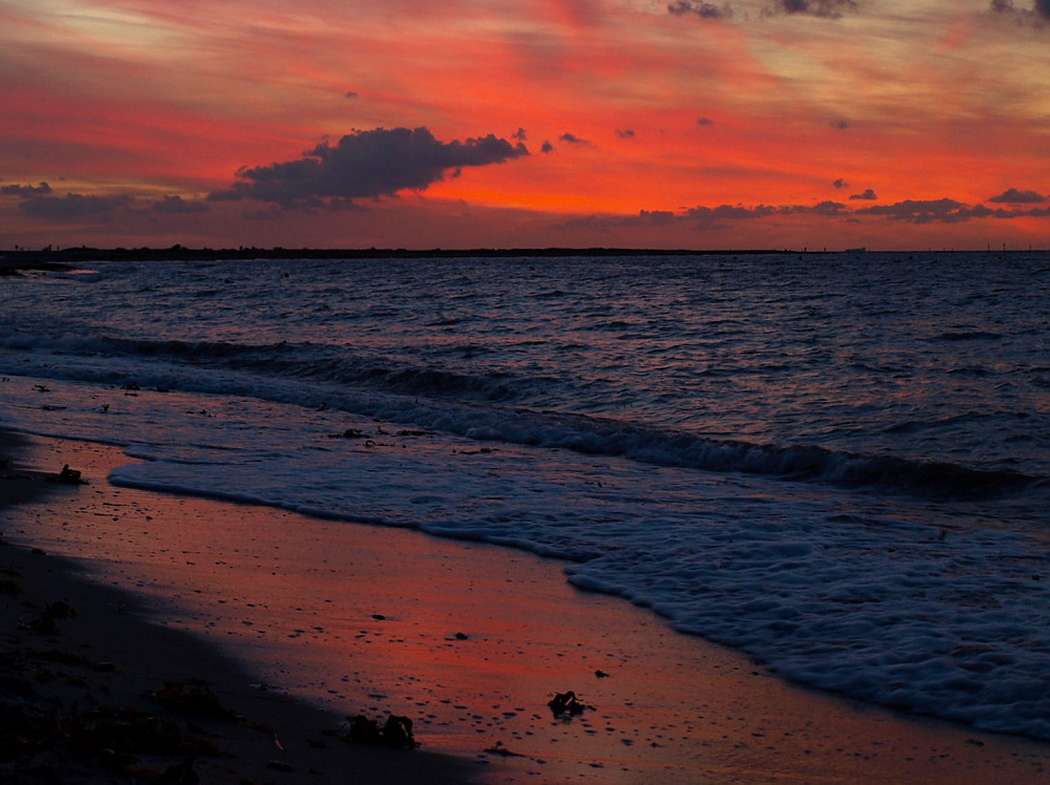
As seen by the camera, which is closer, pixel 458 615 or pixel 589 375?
pixel 458 615

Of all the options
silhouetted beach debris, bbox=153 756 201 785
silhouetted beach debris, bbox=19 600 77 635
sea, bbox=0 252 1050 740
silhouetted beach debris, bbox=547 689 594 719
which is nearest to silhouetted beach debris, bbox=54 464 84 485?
sea, bbox=0 252 1050 740

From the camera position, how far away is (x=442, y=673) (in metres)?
5.17

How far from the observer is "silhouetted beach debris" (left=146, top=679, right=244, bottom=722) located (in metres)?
4.20

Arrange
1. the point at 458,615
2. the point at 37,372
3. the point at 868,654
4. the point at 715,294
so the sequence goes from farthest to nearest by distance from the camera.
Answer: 1. the point at 715,294
2. the point at 37,372
3. the point at 458,615
4. the point at 868,654

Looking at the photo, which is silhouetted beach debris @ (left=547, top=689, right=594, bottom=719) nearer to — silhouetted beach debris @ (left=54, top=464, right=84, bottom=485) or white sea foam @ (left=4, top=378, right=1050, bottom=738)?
white sea foam @ (left=4, top=378, right=1050, bottom=738)

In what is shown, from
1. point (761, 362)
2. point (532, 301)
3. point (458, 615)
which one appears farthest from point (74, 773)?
point (532, 301)

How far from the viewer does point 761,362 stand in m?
23.2

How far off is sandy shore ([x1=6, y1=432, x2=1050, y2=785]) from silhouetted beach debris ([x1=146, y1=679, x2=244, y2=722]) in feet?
0.19

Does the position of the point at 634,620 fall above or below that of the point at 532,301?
below

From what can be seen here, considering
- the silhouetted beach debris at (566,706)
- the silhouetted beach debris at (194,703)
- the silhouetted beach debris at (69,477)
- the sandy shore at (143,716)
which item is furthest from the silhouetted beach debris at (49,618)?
the silhouetted beach debris at (69,477)

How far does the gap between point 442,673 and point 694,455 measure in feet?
29.5

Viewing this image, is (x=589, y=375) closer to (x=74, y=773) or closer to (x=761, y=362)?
(x=761, y=362)

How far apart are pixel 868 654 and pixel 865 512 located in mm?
4725

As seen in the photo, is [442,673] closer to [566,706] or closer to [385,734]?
[566,706]
